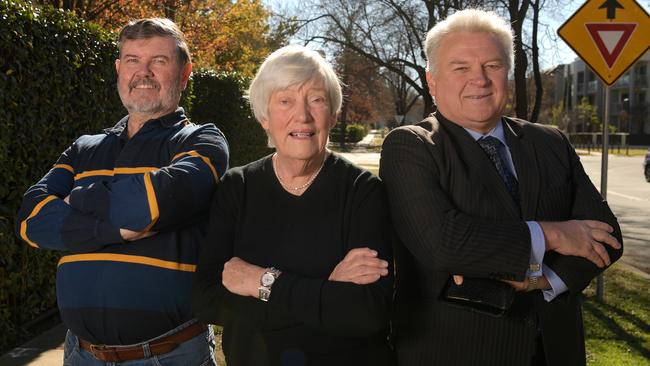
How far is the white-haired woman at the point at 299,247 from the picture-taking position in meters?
1.95

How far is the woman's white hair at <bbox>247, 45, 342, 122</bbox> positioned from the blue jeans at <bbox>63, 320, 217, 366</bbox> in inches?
35.7

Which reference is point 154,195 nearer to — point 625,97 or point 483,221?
point 483,221

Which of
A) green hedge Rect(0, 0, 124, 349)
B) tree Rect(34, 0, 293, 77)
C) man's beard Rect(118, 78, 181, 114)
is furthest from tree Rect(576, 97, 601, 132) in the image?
man's beard Rect(118, 78, 181, 114)

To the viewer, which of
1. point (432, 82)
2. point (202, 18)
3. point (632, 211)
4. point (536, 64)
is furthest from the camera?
point (202, 18)

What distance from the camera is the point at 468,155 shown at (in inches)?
90.7

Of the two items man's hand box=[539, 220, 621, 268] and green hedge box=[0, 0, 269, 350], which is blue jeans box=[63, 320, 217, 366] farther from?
green hedge box=[0, 0, 269, 350]

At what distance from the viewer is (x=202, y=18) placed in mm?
17297

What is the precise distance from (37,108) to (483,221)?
373 cm

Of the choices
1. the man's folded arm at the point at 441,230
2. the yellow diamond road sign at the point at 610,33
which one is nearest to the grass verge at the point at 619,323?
the yellow diamond road sign at the point at 610,33

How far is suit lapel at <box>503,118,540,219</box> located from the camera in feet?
7.43

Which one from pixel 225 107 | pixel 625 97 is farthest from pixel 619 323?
pixel 625 97

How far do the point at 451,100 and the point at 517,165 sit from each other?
35 centimetres

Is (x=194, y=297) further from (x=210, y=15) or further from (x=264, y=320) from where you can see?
(x=210, y=15)

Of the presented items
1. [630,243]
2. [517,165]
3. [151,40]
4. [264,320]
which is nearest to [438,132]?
[517,165]
